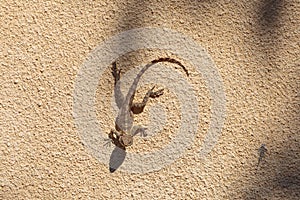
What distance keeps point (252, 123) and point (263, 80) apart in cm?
21

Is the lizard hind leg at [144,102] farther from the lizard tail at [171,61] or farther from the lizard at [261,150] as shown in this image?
the lizard at [261,150]

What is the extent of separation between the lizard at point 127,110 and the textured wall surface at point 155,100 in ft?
0.11

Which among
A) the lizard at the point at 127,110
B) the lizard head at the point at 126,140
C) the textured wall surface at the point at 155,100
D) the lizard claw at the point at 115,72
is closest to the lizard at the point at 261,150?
the textured wall surface at the point at 155,100

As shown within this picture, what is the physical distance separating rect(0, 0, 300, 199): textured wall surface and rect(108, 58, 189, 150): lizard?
3cm

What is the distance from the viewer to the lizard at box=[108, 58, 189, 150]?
217 cm

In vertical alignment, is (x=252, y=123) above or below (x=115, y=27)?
below

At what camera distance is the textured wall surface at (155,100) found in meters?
2.20

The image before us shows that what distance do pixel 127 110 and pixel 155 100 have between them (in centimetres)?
14

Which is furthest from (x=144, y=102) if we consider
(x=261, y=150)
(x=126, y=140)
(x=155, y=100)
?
(x=261, y=150)

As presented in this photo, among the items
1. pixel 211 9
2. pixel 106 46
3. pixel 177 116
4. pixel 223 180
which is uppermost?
pixel 211 9

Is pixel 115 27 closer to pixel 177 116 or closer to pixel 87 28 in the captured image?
pixel 87 28

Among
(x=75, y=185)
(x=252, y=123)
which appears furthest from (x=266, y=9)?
(x=75, y=185)

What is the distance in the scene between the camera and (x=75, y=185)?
2.20 metres

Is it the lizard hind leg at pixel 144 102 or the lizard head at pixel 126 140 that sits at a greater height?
the lizard hind leg at pixel 144 102
